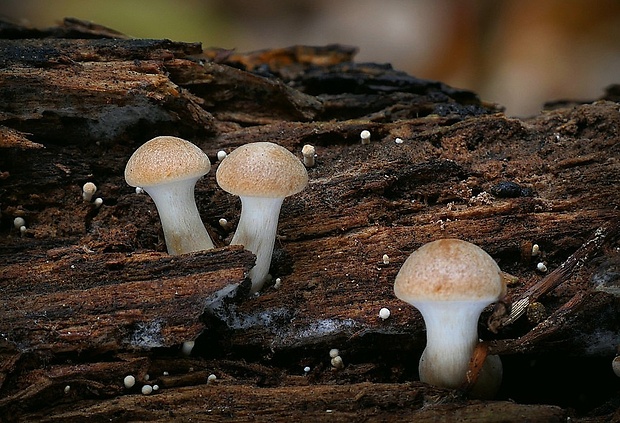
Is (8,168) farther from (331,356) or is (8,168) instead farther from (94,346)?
(331,356)

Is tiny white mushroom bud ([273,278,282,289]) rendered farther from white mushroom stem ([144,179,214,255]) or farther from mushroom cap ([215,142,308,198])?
mushroom cap ([215,142,308,198])

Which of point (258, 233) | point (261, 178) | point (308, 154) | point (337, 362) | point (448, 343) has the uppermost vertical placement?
point (308, 154)

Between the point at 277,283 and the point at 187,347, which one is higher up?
the point at 277,283

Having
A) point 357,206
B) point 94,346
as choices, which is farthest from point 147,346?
point 357,206

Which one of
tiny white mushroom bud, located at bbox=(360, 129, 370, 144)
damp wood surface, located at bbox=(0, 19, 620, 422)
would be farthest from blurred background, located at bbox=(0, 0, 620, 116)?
tiny white mushroom bud, located at bbox=(360, 129, 370, 144)

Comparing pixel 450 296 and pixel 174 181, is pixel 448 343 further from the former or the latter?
pixel 174 181

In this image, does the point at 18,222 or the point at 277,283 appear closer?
the point at 277,283

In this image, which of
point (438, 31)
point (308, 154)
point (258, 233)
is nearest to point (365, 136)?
point (308, 154)
